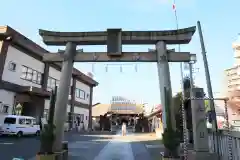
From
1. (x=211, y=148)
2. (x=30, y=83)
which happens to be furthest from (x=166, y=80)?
(x=30, y=83)

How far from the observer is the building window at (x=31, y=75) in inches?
1081

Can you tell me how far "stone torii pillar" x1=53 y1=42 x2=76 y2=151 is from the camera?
34.0 feet

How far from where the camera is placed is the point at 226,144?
9109 millimetres

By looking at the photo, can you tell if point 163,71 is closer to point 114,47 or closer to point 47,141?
point 114,47

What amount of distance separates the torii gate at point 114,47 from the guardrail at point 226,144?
304cm

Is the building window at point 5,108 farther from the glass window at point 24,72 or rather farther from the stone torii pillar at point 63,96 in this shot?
the stone torii pillar at point 63,96

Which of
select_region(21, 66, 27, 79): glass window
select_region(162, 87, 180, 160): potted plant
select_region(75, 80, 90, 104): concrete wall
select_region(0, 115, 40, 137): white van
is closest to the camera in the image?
select_region(162, 87, 180, 160): potted plant

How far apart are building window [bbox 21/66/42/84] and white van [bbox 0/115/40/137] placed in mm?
4944

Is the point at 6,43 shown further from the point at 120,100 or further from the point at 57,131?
the point at 120,100

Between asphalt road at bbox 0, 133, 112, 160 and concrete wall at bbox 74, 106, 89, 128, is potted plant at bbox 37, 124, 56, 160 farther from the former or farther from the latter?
concrete wall at bbox 74, 106, 89, 128

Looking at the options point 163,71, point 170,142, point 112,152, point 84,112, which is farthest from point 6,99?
point 84,112

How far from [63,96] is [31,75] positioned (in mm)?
19572

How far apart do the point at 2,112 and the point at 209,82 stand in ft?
60.7

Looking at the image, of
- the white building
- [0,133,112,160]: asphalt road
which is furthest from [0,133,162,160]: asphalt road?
the white building
